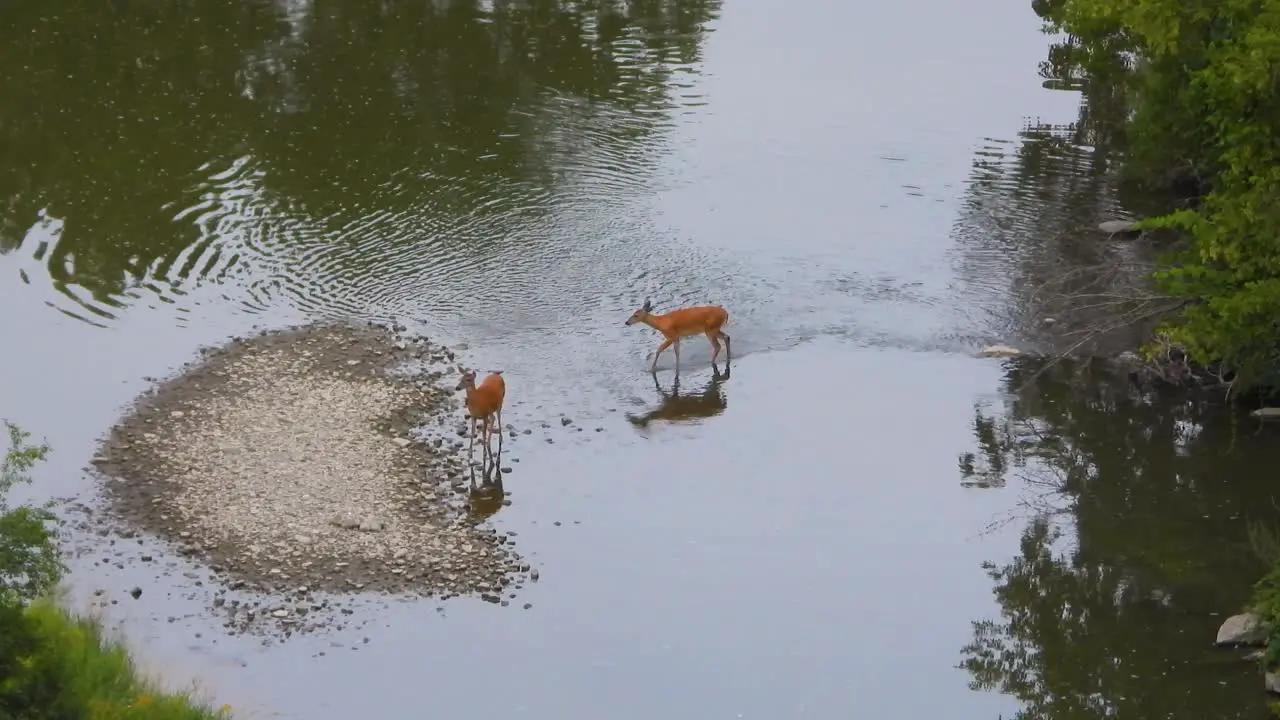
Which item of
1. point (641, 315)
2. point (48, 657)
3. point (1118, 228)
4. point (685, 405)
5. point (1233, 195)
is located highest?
point (1233, 195)

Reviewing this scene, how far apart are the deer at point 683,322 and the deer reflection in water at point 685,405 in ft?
1.61

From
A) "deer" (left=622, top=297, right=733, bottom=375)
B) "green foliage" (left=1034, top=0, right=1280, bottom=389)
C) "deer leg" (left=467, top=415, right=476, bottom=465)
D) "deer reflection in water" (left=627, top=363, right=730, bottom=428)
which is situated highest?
"green foliage" (left=1034, top=0, right=1280, bottom=389)

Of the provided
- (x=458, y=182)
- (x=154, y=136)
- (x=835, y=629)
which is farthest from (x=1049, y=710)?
(x=154, y=136)

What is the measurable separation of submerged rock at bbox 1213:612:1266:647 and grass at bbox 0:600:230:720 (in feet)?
29.8

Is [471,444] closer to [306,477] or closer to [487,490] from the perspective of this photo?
[487,490]

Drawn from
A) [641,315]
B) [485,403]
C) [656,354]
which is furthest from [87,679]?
[656,354]

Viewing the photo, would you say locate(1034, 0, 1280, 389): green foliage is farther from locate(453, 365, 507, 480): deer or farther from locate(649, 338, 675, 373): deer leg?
locate(453, 365, 507, 480): deer

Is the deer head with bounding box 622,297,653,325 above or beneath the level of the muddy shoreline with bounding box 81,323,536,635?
above

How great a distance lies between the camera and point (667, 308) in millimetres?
22109

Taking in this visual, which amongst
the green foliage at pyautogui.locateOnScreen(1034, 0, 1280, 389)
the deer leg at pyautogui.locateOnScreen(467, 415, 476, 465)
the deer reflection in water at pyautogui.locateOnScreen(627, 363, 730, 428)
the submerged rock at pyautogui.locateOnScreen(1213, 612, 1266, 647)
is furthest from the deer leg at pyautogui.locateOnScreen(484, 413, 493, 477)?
the green foliage at pyautogui.locateOnScreen(1034, 0, 1280, 389)

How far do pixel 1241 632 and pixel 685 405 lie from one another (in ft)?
24.7

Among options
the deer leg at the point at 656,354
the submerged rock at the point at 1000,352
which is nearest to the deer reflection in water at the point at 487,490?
the deer leg at the point at 656,354

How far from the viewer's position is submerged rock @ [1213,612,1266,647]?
47.6 ft

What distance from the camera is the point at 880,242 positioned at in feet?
82.6
